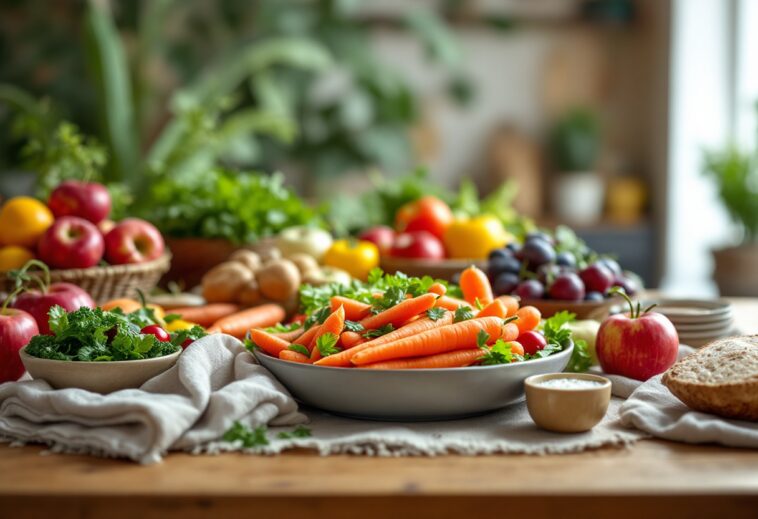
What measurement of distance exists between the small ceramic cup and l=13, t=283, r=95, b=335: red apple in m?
0.95

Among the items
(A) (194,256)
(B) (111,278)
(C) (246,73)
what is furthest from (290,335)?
(C) (246,73)

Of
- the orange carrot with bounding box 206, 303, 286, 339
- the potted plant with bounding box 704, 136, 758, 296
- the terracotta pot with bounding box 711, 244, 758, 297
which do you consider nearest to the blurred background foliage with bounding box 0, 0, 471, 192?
the potted plant with bounding box 704, 136, 758, 296

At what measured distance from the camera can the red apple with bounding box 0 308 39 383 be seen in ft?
5.13

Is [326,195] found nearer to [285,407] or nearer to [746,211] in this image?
[746,211]

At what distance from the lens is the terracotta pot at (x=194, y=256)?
255 cm

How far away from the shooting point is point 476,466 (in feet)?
3.97

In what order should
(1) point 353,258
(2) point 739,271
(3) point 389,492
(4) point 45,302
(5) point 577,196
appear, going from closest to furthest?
1. (3) point 389,492
2. (4) point 45,302
3. (1) point 353,258
4. (2) point 739,271
5. (5) point 577,196

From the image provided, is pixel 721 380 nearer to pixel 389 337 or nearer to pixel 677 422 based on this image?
pixel 677 422

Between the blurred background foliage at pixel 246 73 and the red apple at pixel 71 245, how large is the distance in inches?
125

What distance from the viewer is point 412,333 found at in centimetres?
140

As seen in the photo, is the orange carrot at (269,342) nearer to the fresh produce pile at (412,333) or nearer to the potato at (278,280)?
the fresh produce pile at (412,333)

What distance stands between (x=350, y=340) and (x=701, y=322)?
870mm

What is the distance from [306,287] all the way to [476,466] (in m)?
0.81

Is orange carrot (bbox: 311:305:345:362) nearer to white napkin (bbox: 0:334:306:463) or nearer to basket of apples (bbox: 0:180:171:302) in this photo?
white napkin (bbox: 0:334:306:463)
